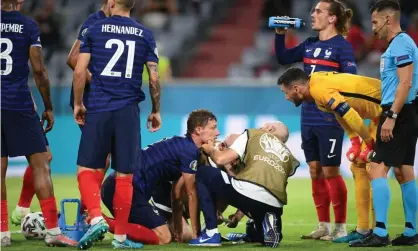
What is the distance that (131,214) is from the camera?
862 centimetres

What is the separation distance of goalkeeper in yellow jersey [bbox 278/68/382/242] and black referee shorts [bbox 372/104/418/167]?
17 centimetres

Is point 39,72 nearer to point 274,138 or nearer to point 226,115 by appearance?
point 274,138

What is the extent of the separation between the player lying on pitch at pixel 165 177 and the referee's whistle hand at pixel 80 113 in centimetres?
80

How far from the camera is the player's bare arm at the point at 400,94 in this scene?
26.5 ft

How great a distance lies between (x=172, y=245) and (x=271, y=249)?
93 cm

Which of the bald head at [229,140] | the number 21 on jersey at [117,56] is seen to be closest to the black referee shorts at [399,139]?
the bald head at [229,140]

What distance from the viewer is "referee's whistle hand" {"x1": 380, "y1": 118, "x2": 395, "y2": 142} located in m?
8.07

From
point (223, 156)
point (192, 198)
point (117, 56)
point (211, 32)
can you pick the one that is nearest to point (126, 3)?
point (117, 56)

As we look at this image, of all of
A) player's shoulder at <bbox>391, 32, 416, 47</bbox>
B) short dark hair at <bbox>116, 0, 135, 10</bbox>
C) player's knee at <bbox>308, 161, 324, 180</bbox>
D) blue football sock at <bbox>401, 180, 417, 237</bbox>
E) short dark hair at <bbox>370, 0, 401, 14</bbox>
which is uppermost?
short dark hair at <bbox>370, 0, 401, 14</bbox>

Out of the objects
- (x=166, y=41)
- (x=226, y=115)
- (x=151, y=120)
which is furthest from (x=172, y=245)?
(x=166, y=41)

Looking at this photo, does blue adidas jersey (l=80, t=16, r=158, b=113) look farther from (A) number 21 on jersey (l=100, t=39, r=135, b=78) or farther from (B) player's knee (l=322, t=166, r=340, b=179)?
(B) player's knee (l=322, t=166, r=340, b=179)

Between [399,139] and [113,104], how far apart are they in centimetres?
253

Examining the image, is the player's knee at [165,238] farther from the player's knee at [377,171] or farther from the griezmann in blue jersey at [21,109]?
the player's knee at [377,171]

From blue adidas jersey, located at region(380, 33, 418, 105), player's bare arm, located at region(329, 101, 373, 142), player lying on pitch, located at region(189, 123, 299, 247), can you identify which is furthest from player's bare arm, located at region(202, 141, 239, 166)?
blue adidas jersey, located at region(380, 33, 418, 105)
